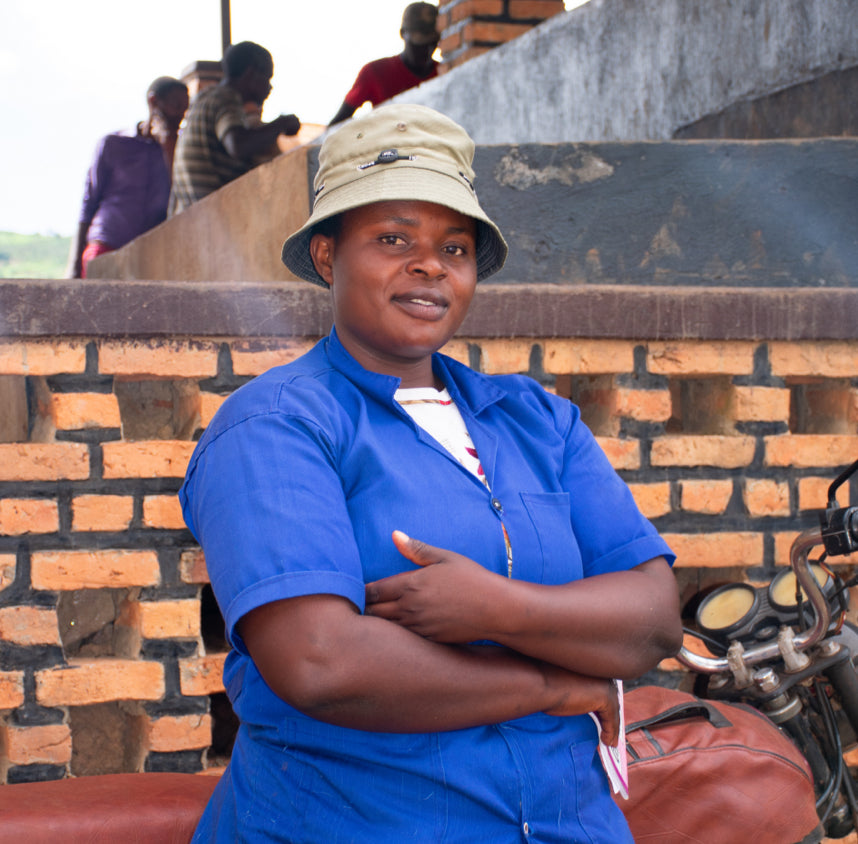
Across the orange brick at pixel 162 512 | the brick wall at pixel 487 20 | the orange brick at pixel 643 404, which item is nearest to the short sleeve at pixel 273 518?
the orange brick at pixel 162 512

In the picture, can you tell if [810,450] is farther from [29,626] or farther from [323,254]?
[29,626]

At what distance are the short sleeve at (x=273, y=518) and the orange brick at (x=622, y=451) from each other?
1.15 m

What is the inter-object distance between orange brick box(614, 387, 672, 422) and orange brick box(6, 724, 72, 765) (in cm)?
146

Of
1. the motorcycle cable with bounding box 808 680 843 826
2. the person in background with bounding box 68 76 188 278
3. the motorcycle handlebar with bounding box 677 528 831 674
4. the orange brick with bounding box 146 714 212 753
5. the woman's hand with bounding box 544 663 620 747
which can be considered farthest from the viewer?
the person in background with bounding box 68 76 188 278

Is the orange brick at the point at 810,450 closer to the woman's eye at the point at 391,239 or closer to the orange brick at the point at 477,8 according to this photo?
the woman's eye at the point at 391,239

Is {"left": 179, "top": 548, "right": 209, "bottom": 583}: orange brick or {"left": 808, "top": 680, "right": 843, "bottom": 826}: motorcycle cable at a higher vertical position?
{"left": 179, "top": 548, "right": 209, "bottom": 583}: orange brick

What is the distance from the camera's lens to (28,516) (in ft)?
6.77

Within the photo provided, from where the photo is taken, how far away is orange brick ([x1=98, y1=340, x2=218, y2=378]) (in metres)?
2.11

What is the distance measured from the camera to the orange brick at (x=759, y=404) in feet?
8.05

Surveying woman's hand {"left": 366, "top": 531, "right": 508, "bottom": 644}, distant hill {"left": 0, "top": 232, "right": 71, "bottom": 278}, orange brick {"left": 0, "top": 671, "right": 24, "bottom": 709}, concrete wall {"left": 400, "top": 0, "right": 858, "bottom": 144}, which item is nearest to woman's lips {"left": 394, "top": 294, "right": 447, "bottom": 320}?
woman's hand {"left": 366, "top": 531, "right": 508, "bottom": 644}

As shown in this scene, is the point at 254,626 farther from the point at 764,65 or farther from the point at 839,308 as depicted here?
the point at 764,65

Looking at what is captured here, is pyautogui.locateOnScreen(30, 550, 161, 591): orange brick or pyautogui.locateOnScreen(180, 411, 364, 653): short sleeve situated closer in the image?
pyautogui.locateOnScreen(180, 411, 364, 653): short sleeve

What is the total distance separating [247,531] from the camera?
4.25 ft

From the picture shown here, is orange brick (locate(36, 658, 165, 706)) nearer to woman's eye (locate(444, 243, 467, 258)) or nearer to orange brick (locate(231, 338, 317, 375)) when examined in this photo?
orange brick (locate(231, 338, 317, 375))
